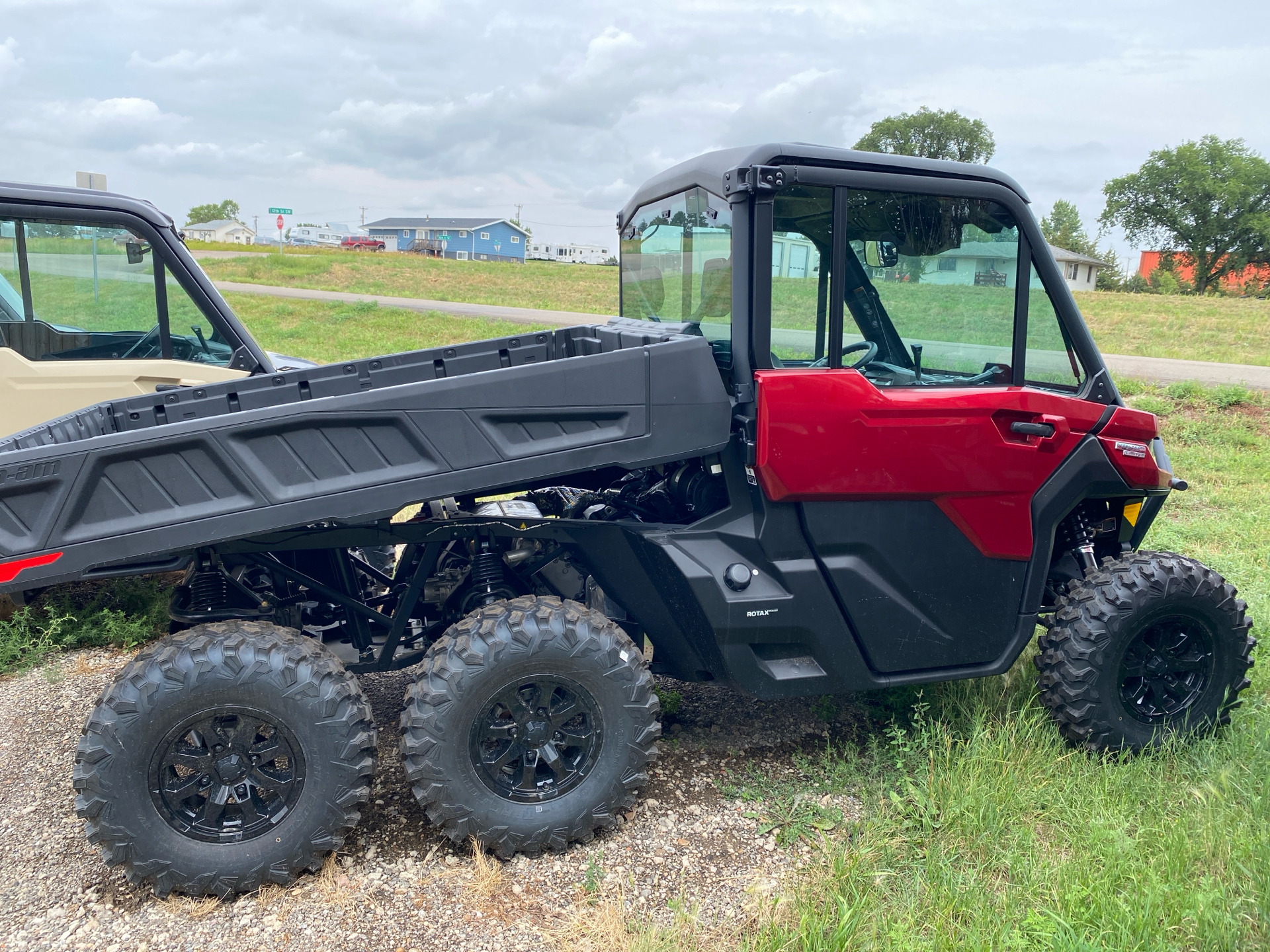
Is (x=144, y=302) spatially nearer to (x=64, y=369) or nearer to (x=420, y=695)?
(x=64, y=369)

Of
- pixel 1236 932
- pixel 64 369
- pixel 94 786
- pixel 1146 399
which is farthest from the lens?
pixel 1146 399

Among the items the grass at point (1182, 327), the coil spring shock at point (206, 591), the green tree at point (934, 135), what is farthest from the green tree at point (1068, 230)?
the coil spring shock at point (206, 591)

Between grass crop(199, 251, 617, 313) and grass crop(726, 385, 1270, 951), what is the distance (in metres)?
25.4

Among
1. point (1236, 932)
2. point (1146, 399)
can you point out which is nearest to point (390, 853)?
point (1236, 932)

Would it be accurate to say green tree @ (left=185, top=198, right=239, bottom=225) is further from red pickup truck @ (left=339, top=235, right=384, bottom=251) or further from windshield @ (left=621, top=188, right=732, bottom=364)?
windshield @ (left=621, top=188, right=732, bottom=364)

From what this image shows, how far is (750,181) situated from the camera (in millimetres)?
3053

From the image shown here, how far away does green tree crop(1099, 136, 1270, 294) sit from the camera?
2105 inches

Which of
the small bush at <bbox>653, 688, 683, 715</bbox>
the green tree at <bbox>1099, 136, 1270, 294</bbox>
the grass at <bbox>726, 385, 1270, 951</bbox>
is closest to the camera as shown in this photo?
the grass at <bbox>726, 385, 1270, 951</bbox>

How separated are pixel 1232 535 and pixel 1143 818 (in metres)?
4.51

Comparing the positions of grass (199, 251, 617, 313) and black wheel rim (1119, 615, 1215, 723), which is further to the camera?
grass (199, 251, 617, 313)

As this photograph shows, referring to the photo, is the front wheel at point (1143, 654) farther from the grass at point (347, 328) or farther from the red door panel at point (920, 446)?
the grass at point (347, 328)

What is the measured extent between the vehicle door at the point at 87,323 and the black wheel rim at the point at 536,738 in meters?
3.17

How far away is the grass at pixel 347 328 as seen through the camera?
18.2m

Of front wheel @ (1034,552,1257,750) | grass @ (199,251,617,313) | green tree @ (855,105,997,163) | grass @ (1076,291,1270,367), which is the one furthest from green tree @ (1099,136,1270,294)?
front wheel @ (1034,552,1257,750)
